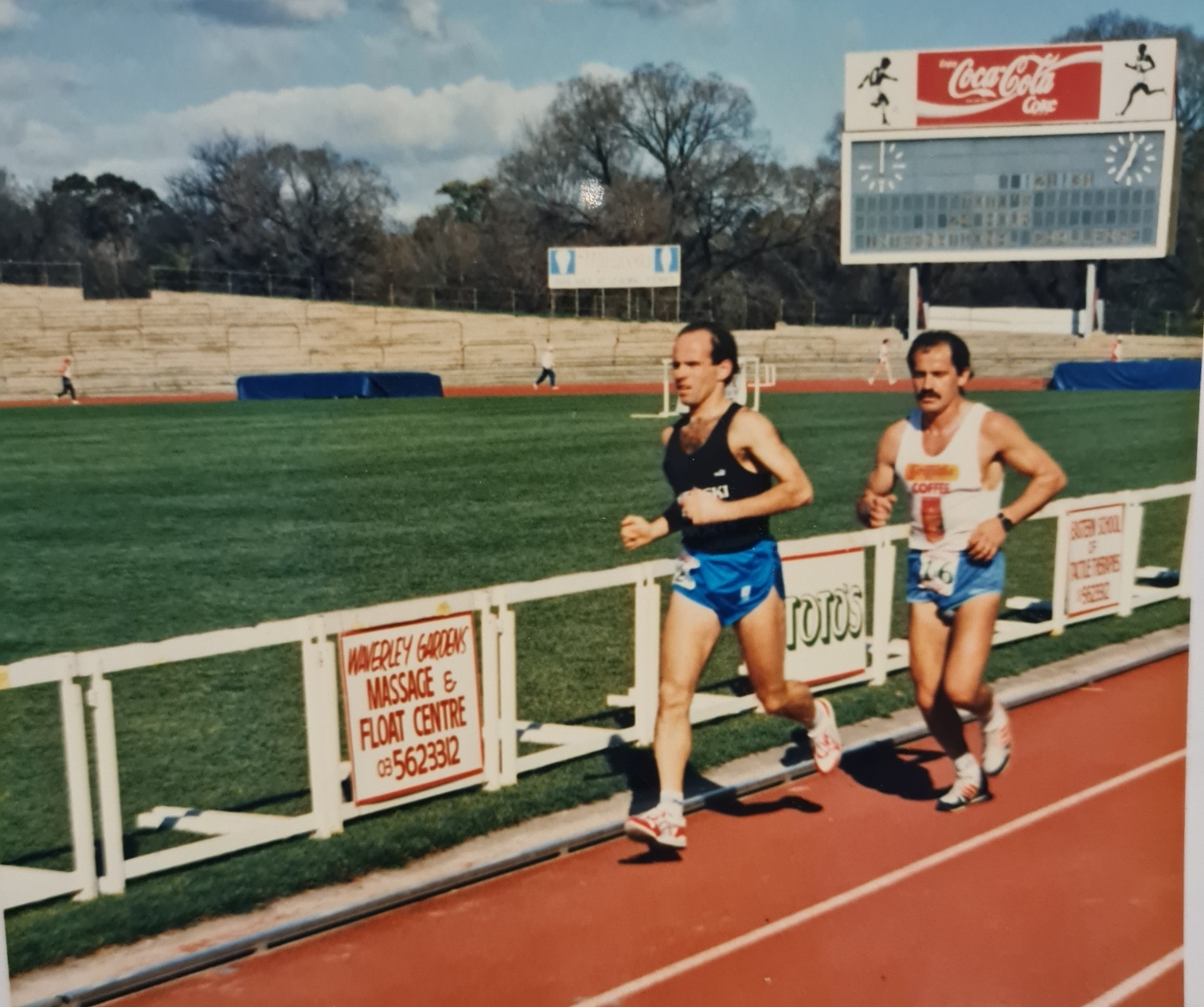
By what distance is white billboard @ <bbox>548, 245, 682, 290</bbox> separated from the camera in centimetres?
548

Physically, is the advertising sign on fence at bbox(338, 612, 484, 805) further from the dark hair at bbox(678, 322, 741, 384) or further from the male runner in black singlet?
the dark hair at bbox(678, 322, 741, 384)

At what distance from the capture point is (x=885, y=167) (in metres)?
9.09

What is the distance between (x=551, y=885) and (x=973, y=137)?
31.5ft

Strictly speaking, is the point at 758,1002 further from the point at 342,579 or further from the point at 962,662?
the point at 342,579

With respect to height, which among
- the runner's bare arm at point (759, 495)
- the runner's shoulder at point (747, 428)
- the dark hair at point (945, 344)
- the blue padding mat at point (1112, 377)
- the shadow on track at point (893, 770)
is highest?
the dark hair at point (945, 344)

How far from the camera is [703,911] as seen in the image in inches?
161

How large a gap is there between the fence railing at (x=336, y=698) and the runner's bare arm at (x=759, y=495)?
38.0 inches

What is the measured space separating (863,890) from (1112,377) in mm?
20407

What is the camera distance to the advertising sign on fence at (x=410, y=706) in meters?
4.54

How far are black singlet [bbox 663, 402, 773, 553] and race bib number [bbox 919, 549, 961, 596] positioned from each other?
704 millimetres

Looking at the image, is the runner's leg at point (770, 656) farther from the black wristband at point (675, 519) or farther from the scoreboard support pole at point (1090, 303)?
the scoreboard support pole at point (1090, 303)

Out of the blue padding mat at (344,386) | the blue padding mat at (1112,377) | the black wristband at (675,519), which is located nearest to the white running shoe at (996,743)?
the black wristband at (675,519)

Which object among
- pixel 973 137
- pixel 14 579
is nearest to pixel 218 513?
pixel 14 579

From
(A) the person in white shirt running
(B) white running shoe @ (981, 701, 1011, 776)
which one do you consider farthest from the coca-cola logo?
(A) the person in white shirt running
